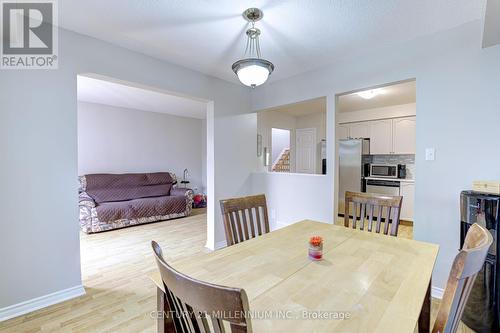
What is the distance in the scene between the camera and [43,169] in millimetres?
1980

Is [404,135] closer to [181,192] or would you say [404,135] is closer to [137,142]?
[181,192]

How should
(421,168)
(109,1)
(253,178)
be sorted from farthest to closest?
(253,178)
(421,168)
(109,1)

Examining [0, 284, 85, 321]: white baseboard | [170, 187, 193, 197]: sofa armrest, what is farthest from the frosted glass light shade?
[170, 187, 193, 197]: sofa armrest

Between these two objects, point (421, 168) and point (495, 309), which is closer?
point (495, 309)

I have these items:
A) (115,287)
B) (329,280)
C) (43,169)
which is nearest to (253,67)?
(329,280)

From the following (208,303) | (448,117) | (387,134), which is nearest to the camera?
(208,303)

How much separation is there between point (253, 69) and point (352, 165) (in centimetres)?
402

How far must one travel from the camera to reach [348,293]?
2.87 feet

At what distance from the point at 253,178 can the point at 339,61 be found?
2021 mm

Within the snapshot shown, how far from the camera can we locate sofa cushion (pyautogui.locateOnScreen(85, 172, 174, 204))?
15.2 feet

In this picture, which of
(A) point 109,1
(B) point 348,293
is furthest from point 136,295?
(A) point 109,1

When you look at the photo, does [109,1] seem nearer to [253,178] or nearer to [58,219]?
[58,219]

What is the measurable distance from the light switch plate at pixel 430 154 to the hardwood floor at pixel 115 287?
49.9 inches

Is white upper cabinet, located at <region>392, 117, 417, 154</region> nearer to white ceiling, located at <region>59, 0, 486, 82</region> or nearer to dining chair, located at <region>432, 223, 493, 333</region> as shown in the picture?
white ceiling, located at <region>59, 0, 486, 82</region>
